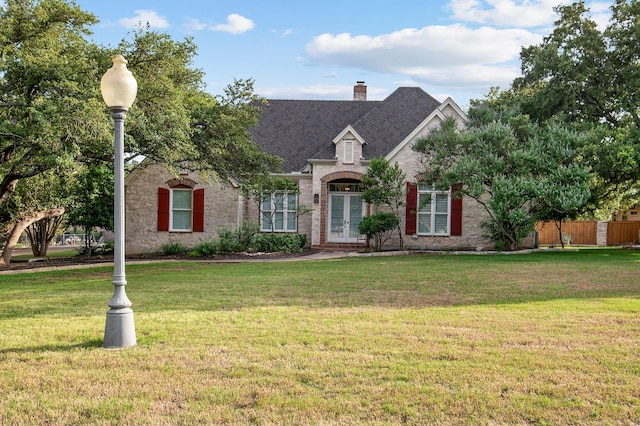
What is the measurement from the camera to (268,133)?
82.4ft

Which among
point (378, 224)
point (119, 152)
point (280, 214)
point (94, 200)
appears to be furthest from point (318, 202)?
point (119, 152)

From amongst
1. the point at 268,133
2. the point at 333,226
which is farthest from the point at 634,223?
the point at 268,133

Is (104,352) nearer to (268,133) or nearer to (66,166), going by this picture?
(66,166)

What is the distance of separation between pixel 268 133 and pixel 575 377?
833 inches

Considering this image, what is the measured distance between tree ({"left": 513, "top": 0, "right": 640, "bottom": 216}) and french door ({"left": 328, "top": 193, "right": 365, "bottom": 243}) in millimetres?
8203

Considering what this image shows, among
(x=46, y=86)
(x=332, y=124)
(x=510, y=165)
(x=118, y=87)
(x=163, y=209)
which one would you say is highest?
(x=332, y=124)

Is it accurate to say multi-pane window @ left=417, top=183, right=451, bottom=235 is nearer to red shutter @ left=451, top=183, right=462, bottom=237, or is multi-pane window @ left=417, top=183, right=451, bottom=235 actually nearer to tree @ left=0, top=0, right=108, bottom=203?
red shutter @ left=451, top=183, right=462, bottom=237

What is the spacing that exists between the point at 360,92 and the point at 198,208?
1038 centimetres

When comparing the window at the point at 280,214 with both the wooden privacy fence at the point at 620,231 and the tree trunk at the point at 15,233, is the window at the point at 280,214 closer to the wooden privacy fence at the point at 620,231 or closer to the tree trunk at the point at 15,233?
the tree trunk at the point at 15,233

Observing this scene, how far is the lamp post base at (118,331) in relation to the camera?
632 cm

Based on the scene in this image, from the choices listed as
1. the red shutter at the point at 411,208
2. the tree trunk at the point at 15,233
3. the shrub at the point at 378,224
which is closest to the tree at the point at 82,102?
the tree trunk at the point at 15,233

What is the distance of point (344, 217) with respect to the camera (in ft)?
76.2

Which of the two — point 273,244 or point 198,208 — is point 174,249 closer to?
Answer: point 198,208

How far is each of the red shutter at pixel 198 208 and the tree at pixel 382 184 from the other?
21.4ft
